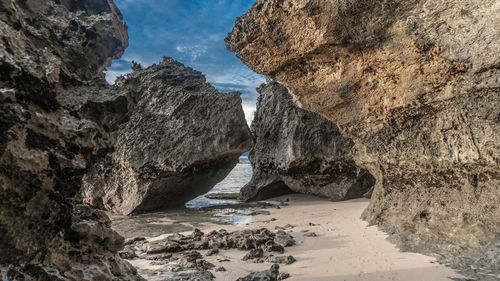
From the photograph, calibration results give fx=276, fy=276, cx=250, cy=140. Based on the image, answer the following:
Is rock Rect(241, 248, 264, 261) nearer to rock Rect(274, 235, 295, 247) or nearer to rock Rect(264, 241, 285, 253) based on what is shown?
rock Rect(264, 241, 285, 253)

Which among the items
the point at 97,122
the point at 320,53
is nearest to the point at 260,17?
the point at 320,53

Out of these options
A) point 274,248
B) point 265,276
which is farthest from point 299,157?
point 265,276

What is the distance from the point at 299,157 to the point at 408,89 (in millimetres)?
9706

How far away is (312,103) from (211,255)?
230 inches

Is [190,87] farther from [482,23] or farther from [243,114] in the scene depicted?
[482,23]

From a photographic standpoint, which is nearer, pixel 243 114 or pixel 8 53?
pixel 8 53

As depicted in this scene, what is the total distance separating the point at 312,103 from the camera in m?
9.45

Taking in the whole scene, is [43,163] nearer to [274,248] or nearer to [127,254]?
[127,254]

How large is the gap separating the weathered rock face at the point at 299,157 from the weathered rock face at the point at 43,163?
538 inches

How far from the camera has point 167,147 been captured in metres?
14.2

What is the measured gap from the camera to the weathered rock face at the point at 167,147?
14023 mm

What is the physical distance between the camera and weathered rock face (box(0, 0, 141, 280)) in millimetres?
2543

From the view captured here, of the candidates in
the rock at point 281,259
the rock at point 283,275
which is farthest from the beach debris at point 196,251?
the rock at point 283,275

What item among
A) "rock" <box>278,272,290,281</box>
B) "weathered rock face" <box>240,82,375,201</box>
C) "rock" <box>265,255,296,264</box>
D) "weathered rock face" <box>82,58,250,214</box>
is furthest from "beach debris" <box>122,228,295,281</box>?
"weathered rock face" <box>240,82,375,201</box>
